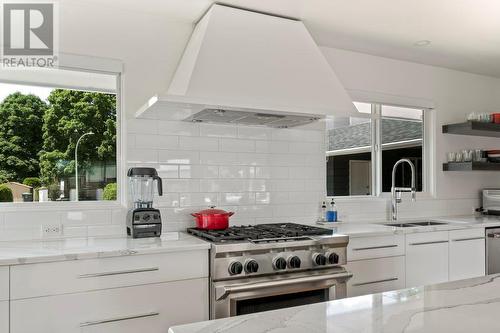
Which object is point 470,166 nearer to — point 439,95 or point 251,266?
point 439,95

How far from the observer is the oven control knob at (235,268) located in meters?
2.43

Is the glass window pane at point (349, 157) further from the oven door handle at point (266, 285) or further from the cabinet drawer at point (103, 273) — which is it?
the cabinet drawer at point (103, 273)

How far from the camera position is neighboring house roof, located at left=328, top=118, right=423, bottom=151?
12.9ft

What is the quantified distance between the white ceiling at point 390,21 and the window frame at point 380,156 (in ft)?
1.98

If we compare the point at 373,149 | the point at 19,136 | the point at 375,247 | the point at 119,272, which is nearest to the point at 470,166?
the point at 373,149

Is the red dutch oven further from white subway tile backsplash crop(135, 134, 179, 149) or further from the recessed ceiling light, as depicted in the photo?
the recessed ceiling light

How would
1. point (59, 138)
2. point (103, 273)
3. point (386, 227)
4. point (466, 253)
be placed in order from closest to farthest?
point (103, 273), point (59, 138), point (386, 227), point (466, 253)

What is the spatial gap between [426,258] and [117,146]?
2.59 m

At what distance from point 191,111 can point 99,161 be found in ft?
2.68

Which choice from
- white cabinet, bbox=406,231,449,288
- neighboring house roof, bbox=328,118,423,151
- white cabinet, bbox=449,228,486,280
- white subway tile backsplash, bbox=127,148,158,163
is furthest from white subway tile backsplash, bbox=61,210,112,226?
white cabinet, bbox=449,228,486,280

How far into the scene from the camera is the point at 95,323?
2182 millimetres

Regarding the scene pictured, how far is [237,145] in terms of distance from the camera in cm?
329

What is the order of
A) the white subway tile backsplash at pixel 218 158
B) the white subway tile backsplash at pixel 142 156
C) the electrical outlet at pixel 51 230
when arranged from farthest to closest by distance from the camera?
the white subway tile backsplash at pixel 218 158, the white subway tile backsplash at pixel 142 156, the electrical outlet at pixel 51 230

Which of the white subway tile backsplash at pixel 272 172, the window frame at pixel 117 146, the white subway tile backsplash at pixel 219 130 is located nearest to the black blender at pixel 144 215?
the window frame at pixel 117 146
